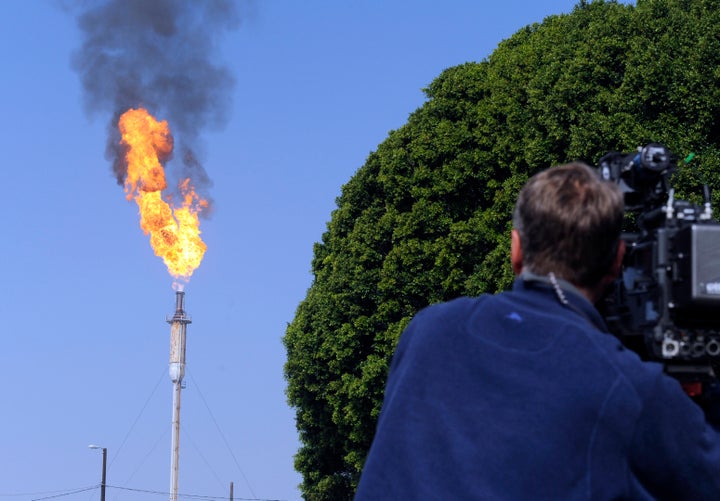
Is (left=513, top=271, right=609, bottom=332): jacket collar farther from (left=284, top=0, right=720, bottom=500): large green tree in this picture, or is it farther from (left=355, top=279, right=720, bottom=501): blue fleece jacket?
(left=284, top=0, right=720, bottom=500): large green tree

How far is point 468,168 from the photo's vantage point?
32906 millimetres

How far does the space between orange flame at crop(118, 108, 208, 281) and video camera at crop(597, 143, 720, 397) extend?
4507cm

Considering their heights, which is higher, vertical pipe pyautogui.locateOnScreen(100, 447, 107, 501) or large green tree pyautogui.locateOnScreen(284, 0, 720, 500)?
large green tree pyautogui.locateOnScreen(284, 0, 720, 500)

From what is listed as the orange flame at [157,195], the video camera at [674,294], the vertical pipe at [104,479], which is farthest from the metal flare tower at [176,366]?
the video camera at [674,294]

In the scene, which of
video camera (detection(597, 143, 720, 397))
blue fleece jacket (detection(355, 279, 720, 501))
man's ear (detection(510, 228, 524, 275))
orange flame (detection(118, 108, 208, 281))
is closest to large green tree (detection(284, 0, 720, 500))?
orange flame (detection(118, 108, 208, 281))

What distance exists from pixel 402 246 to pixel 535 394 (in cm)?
3104

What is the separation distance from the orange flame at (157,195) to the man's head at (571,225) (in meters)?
46.2

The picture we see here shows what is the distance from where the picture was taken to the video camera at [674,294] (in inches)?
162

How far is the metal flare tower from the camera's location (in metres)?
53.2

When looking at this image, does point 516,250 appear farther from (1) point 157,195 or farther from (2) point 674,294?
(1) point 157,195

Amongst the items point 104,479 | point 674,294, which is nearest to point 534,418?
point 674,294

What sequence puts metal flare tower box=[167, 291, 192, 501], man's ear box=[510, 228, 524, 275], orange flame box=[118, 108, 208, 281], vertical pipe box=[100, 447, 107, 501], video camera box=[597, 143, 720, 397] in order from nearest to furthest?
man's ear box=[510, 228, 524, 275] → video camera box=[597, 143, 720, 397] → orange flame box=[118, 108, 208, 281] → metal flare tower box=[167, 291, 192, 501] → vertical pipe box=[100, 447, 107, 501]

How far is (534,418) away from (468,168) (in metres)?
30.2

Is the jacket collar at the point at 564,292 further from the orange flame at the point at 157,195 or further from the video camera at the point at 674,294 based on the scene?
the orange flame at the point at 157,195
